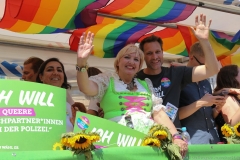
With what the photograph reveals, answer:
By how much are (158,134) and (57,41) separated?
2261mm

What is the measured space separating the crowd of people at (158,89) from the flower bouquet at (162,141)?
9 centimetres

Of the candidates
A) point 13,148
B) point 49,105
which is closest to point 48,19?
point 49,105

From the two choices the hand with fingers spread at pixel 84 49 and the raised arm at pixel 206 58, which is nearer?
the hand with fingers spread at pixel 84 49

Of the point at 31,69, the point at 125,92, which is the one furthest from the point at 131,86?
the point at 31,69

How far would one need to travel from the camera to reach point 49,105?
143 centimetres

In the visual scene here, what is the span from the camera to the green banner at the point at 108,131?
147 cm

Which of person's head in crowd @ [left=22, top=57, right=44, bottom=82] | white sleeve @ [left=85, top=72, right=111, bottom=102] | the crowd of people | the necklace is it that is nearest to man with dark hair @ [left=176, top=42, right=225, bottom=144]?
the crowd of people

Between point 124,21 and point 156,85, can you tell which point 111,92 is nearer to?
point 156,85

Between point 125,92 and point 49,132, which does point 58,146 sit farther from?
point 125,92

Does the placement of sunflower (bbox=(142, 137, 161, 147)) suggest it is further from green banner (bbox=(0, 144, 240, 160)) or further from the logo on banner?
the logo on banner

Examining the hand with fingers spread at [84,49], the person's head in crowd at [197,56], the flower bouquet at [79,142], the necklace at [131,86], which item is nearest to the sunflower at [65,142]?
the flower bouquet at [79,142]

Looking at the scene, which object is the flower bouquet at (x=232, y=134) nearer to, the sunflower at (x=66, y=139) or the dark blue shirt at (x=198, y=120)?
the dark blue shirt at (x=198, y=120)

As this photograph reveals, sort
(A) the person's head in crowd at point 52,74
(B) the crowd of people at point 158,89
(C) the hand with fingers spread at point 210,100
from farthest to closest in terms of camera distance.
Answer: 1. (A) the person's head in crowd at point 52,74
2. (C) the hand with fingers spread at point 210,100
3. (B) the crowd of people at point 158,89

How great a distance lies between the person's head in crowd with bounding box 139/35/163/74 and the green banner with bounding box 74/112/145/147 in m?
0.80
